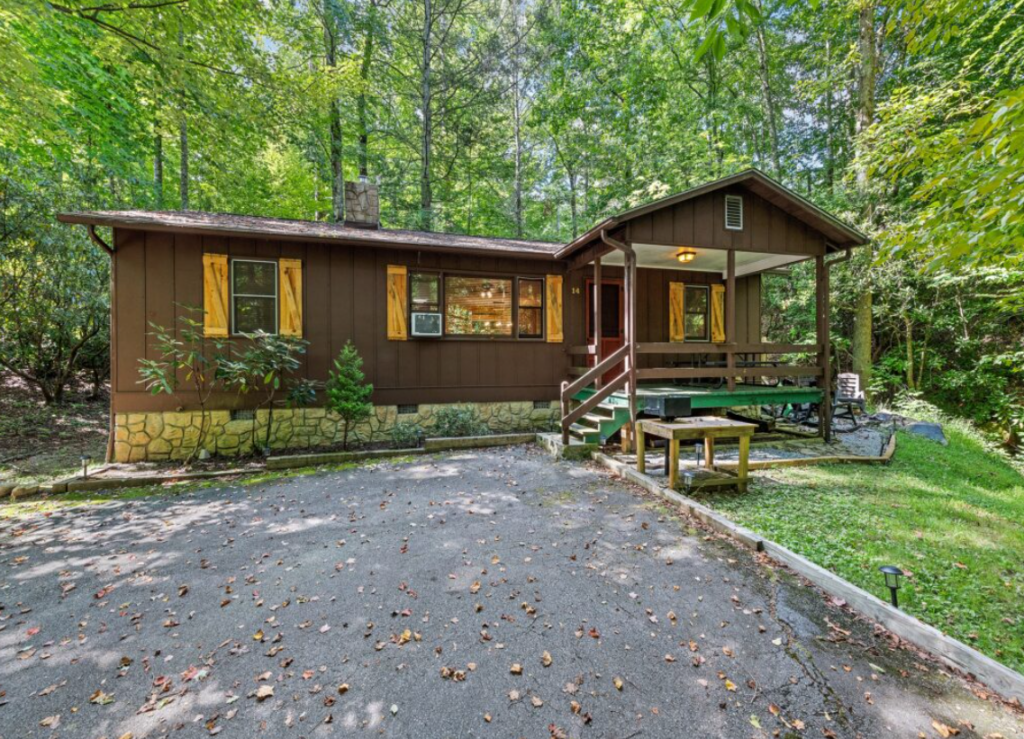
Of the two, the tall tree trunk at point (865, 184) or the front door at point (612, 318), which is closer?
the front door at point (612, 318)

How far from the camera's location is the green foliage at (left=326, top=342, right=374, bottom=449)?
22.2 feet

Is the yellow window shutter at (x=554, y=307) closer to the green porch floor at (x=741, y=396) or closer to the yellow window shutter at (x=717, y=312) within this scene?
the green porch floor at (x=741, y=396)

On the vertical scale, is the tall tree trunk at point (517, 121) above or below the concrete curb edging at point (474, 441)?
above

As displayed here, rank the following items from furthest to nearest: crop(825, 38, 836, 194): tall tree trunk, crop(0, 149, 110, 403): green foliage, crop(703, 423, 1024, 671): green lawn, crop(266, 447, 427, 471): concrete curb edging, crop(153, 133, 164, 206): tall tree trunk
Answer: crop(825, 38, 836, 194): tall tree trunk, crop(153, 133, 164, 206): tall tree trunk, crop(0, 149, 110, 403): green foliage, crop(266, 447, 427, 471): concrete curb edging, crop(703, 423, 1024, 671): green lawn

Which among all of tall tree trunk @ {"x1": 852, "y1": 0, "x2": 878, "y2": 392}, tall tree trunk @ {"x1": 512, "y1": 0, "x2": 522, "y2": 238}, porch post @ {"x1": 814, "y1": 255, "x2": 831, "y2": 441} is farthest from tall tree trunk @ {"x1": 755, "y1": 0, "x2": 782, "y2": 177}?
porch post @ {"x1": 814, "y1": 255, "x2": 831, "y2": 441}

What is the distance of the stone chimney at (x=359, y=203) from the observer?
8922 mm

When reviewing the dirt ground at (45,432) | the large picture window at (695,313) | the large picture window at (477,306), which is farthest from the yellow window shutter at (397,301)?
the large picture window at (695,313)

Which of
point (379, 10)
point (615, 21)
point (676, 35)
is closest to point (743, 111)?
point (676, 35)

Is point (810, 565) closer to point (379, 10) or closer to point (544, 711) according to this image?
point (544, 711)

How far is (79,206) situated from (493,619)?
11.4 metres

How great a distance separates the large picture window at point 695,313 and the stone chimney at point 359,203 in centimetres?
704

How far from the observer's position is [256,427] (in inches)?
279

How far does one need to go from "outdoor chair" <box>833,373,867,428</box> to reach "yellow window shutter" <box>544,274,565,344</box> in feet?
19.0

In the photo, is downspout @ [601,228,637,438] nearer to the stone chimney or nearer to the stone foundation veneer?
the stone foundation veneer
